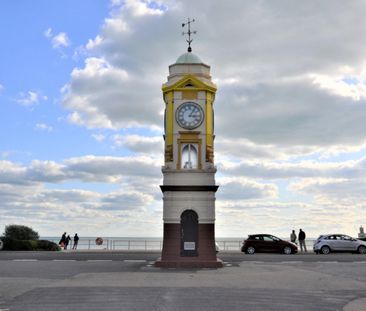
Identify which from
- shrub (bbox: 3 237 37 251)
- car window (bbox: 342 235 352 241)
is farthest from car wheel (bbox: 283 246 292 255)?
shrub (bbox: 3 237 37 251)

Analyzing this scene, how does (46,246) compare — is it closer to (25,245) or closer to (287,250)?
(25,245)

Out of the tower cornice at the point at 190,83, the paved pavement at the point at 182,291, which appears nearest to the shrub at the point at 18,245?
the paved pavement at the point at 182,291

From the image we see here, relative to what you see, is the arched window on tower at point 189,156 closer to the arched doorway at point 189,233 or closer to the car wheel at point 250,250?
the arched doorway at point 189,233

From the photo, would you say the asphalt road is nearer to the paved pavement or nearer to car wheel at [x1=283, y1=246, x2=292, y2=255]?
car wheel at [x1=283, y1=246, x2=292, y2=255]

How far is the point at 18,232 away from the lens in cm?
4269

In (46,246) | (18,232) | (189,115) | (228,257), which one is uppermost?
(189,115)

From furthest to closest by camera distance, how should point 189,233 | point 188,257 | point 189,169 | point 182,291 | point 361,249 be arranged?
1. point 361,249
2. point 189,169
3. point 189,233
4. point 188,257
5. point 182,291

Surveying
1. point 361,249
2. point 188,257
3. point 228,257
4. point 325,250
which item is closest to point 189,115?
point 188,257

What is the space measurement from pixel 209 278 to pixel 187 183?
7360 millimetres

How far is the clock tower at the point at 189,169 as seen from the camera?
23.4 metres

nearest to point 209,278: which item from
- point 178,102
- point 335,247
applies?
point 178,102

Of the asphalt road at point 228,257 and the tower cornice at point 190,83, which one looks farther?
the asphalt road at point 228,257

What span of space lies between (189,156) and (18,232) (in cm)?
2402

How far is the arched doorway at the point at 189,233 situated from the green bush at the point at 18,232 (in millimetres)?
23518
